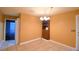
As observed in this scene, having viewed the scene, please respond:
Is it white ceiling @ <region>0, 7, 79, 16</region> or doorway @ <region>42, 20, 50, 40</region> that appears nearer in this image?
Answer: white ceiling @ <region>0, 7, 79, 16</region>

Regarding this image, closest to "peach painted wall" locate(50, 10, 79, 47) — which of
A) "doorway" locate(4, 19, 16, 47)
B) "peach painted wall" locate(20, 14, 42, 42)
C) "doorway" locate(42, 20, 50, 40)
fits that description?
"doorway" locate(42, 20, 50, 40)

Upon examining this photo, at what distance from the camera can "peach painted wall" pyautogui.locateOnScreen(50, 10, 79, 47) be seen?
1611 mm

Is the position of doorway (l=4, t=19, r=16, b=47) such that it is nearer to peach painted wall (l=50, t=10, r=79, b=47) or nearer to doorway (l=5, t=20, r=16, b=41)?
doorway (l=5, t=20, r=16, b=41)

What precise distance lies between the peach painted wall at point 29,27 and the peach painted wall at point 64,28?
0.93 ft

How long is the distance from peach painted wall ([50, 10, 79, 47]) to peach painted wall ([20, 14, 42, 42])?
285 millimetres

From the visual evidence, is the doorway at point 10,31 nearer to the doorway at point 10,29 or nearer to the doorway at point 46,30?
the doorway at point 10,29

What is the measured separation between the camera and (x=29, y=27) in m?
1.74

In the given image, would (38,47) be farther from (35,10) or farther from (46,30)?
(35,10)

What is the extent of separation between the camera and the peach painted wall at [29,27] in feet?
5.60

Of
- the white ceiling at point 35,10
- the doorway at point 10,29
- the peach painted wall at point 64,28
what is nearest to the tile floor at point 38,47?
the peach painted wall at point 64,28
